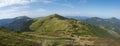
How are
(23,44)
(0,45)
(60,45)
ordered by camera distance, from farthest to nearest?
(23,44) → (0,45) → (60,45)

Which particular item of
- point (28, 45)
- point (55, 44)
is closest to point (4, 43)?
point (28, 45)

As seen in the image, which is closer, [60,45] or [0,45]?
[60,45]

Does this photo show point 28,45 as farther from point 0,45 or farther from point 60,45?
point 60,45

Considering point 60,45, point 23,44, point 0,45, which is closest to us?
point 60,45

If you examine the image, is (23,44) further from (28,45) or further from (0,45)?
(0,45)

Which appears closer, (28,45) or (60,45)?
(60,45)

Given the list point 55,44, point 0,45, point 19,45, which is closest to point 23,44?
point 19,45

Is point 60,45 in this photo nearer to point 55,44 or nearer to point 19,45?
point 55,44

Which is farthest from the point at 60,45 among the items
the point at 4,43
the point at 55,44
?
the point at 4,43
